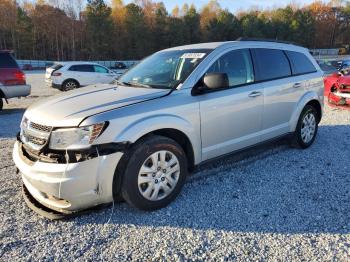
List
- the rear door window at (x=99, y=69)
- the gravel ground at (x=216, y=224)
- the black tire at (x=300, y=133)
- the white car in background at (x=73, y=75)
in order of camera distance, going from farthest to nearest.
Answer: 1. the rear door window at (x=99, y=69)
2. the white car in background at (x=73, y=75)
3. the black tire at (x=300, y=133)
4. the gravel ground at (x=216, y=224)

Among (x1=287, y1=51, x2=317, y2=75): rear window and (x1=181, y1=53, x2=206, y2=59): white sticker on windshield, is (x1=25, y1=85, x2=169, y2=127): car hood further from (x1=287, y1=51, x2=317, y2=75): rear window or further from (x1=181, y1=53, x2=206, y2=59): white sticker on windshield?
(x1=287, y1=51, x2=317, y2=75): rear window

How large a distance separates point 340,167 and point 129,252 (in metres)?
3.45

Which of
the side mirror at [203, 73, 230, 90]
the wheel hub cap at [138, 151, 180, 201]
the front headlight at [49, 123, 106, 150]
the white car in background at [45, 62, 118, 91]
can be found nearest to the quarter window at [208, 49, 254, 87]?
the side mirror at [203, 73, 230, 90]

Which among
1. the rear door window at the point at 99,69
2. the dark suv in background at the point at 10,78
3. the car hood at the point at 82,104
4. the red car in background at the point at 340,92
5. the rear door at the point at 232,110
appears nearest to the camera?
the car hood at the point at 82,104

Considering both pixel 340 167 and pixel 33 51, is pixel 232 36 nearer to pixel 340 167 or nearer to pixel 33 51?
pixel 33 51

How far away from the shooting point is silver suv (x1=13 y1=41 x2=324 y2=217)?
3131 millimetres

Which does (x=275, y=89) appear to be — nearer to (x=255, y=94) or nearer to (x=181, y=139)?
(x=255, y=94)

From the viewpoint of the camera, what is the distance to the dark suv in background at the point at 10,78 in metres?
9.51

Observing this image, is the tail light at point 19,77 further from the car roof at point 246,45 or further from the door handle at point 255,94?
the door handle at point 255,94

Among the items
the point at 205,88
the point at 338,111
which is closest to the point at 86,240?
the point at 205,88

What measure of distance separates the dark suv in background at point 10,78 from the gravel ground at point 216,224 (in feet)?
18.8

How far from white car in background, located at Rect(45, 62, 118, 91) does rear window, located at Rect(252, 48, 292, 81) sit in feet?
36.6

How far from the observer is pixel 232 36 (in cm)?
8088

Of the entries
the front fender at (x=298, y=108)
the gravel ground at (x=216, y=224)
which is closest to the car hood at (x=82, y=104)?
the gravel ground at (x=216, y=224)
